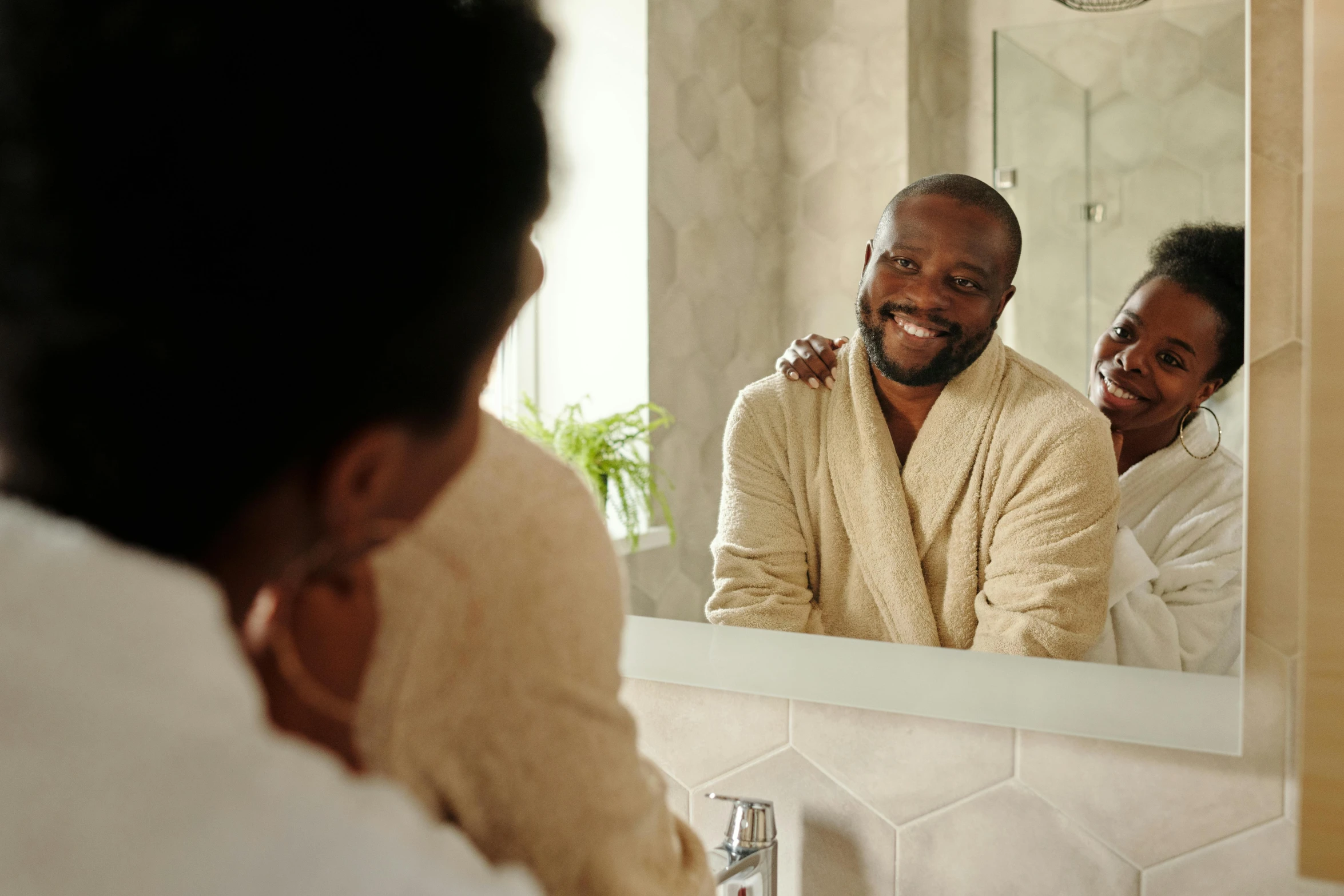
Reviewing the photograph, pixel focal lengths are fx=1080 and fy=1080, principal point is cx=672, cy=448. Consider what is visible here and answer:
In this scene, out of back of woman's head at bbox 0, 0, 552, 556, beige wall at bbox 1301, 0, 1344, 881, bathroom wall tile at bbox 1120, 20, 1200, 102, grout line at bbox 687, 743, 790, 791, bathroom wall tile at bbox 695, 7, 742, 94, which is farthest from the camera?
grout line at bbox 687, 743, 790, 791

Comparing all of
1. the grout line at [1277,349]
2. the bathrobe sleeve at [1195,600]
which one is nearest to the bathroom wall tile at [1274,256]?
the grout line at [1277,349]

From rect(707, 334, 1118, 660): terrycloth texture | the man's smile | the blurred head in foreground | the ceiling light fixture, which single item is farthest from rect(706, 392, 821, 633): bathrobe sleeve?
the blurred head in foreground

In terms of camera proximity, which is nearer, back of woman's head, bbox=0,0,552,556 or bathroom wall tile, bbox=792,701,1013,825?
back of woman's head, bbox=0,0,552,556

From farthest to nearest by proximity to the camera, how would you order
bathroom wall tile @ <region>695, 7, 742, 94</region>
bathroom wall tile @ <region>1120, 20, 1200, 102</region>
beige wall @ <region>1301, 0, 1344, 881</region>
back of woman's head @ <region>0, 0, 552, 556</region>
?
bathroom wall tile @ <region>695, 7, 742, 94</region>
bathroom wall tile @ <region>1120, 20, 1200, 102</region>
beige wall @ <region>1301, 0, 1344, 881</region>
back of woman's head @ <region>0, 0, 552, 556</region>

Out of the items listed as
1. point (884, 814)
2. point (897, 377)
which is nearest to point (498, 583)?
point (897, 377)

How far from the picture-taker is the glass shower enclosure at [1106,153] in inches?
24.9

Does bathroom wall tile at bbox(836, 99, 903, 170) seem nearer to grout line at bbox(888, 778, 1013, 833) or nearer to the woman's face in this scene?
the woman's face

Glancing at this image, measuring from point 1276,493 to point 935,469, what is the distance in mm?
202

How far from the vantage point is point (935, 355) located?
2.23 ft

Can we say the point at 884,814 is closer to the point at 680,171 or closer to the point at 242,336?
the point at 680,171

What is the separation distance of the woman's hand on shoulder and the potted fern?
0.10 m

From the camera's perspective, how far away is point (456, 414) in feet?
1.01

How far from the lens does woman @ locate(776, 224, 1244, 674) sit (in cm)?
65

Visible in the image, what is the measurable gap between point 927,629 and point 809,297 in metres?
0.24
